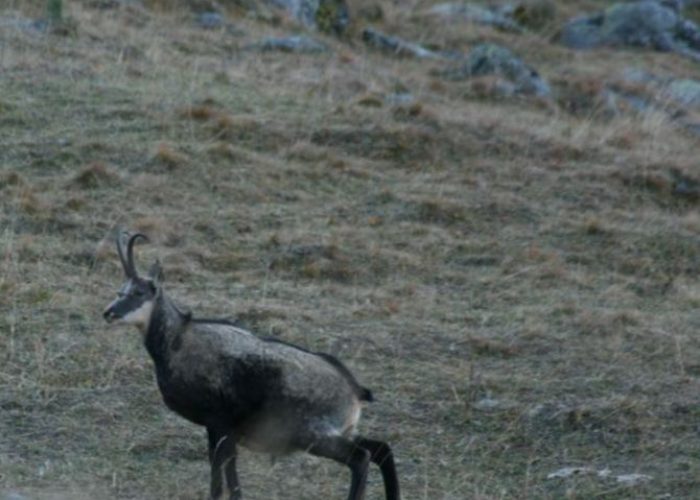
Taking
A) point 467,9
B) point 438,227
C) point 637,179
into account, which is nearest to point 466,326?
point 438,227

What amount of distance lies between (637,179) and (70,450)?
818cm

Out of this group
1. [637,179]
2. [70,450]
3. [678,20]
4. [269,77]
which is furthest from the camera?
[678,20]

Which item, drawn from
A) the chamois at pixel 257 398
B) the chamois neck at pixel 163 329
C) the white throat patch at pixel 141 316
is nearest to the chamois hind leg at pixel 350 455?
the chamois at pixel 257 398

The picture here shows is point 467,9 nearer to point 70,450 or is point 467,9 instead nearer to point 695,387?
point 695,387

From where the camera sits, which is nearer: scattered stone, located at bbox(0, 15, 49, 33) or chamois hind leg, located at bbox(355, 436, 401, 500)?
chamois hind leg, located at bbox(355, 436, 401, 500)

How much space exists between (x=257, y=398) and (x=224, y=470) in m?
0.39

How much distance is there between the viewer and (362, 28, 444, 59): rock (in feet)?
70.7

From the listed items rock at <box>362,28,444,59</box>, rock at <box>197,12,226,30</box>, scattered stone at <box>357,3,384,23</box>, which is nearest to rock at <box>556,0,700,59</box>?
scattered stone at <box>357,3,384,23</box>

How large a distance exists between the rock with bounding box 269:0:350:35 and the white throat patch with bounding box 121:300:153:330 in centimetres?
1381

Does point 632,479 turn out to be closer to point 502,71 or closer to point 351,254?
point 351,254

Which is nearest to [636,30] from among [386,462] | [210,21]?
[210,21]

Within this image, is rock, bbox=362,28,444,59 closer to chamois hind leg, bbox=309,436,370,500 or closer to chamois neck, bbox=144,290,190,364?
chamois neck, bbox=144,290,190,364

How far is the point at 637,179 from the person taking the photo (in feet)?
52.5

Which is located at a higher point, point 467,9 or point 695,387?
point 695,387
